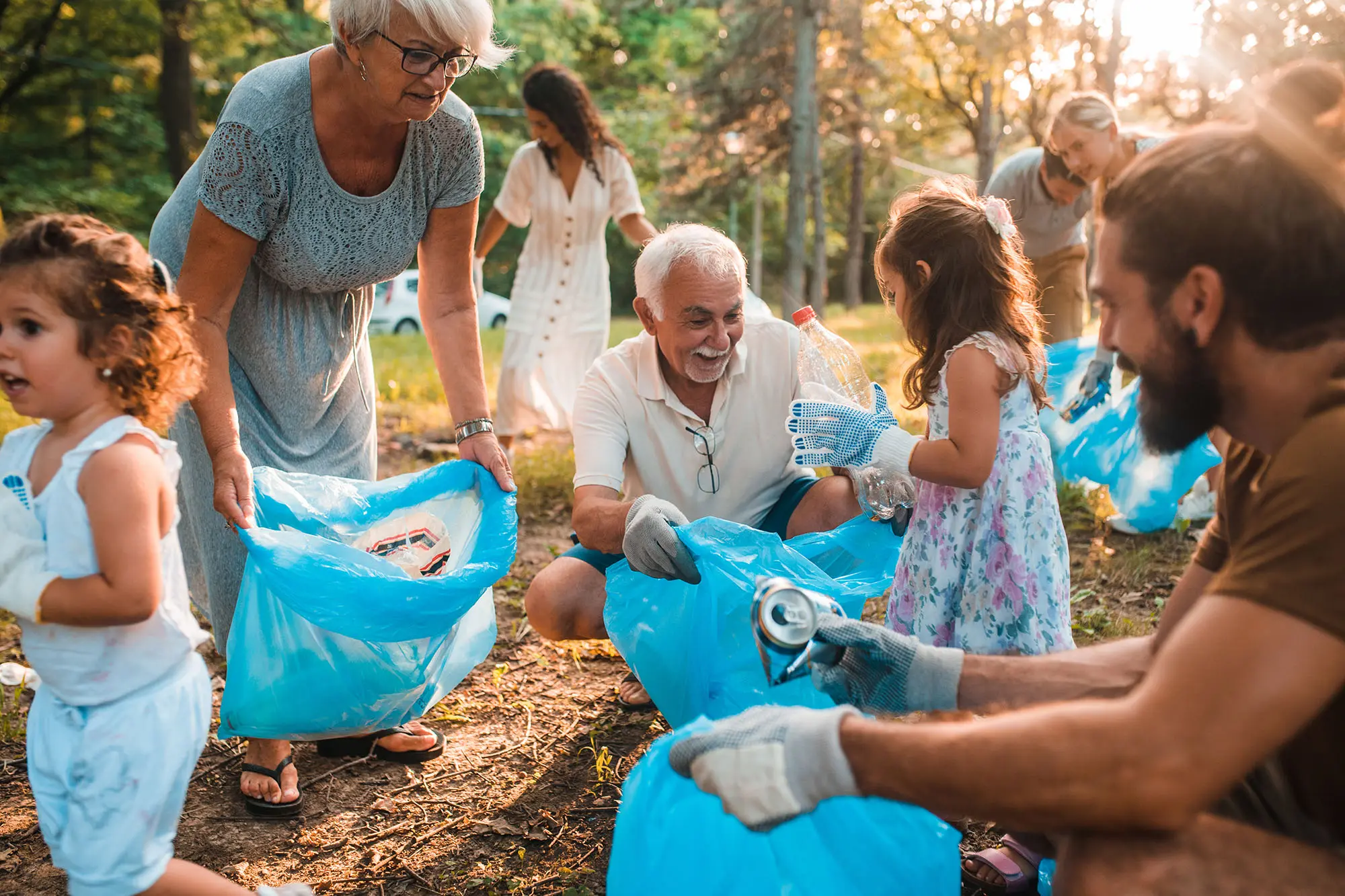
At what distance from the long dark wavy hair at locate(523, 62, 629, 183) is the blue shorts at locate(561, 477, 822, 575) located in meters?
2.79

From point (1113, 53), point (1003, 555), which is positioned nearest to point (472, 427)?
point (1003, 555)

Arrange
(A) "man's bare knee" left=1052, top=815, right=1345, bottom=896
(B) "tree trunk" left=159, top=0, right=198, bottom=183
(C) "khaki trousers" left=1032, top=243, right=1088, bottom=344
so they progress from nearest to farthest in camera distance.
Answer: (A) "man's bare knee" left=1052, top=815, right=1345, bottom=896 → (C) "khaki trousers" left=1032, top=243, right=1088, bottom=344 → (B) "tree trunk" left=159, top=0, right=198, bottom=183

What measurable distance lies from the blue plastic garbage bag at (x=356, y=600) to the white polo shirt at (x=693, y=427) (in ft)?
1.28

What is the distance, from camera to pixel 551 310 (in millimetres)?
5441

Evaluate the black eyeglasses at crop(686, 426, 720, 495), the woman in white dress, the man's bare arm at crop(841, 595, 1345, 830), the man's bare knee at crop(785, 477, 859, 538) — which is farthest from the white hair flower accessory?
the woman in white dress

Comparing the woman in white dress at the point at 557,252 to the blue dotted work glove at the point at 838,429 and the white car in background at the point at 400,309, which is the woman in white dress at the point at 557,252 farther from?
the white car in background at the point at 400,309

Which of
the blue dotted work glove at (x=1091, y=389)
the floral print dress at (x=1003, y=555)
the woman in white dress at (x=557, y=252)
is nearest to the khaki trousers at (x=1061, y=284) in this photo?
the blue dotted work glove at (x=1091, y=389)

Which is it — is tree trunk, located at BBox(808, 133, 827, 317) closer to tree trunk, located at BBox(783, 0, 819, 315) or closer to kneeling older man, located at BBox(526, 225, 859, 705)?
tree trunk, located at BBox(783, 0, 819, 315)

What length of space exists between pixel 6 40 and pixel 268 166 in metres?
16.8

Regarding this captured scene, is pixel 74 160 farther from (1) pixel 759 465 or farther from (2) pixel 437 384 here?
(1) pixel 759 465

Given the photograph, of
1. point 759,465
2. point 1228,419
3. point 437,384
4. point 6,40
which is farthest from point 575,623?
point 6,40

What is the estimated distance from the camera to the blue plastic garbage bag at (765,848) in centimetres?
140

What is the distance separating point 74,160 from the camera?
1616cm

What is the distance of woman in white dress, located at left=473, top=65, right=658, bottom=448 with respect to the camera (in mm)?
5062
